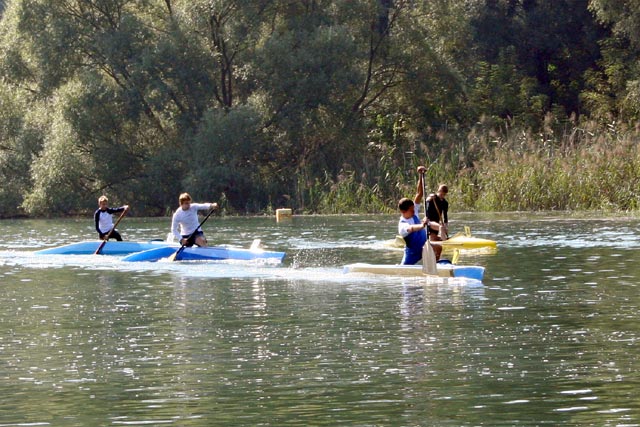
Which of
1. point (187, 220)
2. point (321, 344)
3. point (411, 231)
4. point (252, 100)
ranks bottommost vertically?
point (321, 344)

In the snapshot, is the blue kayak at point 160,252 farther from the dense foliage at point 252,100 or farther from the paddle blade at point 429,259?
the dense foliage at point 252,100

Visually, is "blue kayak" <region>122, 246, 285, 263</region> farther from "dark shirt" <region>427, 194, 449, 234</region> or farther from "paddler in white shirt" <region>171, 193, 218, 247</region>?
"dark shirt" <region>427, 194, 449, 234</region>

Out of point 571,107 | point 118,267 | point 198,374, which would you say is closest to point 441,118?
point 571,107

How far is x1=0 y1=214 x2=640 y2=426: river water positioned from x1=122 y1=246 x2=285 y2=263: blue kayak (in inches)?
10.0

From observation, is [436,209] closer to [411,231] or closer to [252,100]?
[411,231]

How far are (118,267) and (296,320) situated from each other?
9.68m

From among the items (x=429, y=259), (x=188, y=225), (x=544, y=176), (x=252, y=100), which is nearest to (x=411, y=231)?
(x=429, y=259)

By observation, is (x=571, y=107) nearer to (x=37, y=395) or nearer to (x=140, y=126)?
(x=140, y=126)

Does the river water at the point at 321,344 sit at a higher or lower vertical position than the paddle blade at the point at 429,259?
lower

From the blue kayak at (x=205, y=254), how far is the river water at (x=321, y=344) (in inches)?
10.0

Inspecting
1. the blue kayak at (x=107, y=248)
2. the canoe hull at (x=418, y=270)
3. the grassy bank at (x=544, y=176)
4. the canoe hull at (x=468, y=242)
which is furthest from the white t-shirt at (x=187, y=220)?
the grassy bank at (x=544, y=176)

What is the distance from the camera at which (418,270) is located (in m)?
19.4

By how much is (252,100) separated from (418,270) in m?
27.4

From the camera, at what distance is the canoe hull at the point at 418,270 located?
62.1 feet
